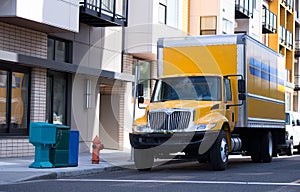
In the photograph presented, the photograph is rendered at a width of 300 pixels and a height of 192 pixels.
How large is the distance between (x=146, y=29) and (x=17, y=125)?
7.94 metres

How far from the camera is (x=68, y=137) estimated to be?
1750cm

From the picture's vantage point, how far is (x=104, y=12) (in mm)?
24141

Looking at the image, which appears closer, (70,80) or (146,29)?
(70,80)

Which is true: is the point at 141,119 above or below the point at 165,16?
below

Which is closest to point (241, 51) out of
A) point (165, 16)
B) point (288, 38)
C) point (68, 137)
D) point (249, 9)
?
point (68, 137)

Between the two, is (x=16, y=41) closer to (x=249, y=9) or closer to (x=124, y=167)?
(x=124, y=167)

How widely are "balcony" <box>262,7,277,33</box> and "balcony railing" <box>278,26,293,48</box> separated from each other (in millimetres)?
2672

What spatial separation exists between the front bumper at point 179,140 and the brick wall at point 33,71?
5.20m

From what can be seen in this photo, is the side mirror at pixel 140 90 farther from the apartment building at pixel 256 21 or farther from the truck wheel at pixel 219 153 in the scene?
the apartment building at pixel 256 21

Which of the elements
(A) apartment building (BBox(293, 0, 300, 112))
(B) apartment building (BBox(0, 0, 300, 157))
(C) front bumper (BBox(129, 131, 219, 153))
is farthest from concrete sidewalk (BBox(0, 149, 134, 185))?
(A) apartment building (BBox(293, 0, 300, 112))

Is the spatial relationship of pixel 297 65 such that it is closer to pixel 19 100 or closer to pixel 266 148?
pixel 266 148

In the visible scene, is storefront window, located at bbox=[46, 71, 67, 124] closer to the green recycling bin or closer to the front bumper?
the green recycling bin

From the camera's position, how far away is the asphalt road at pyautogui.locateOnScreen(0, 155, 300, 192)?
508 inches

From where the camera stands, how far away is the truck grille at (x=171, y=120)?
56.1 feet
